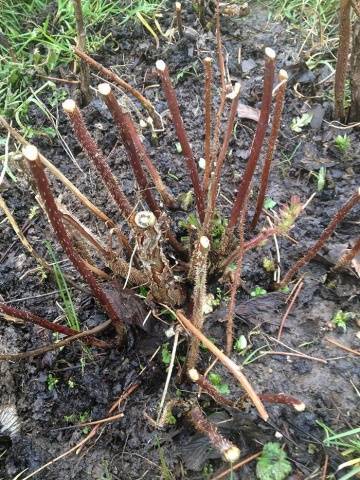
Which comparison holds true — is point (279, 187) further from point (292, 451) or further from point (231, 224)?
point (292, 451)

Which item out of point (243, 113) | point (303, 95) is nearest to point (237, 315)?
point (243, 113)

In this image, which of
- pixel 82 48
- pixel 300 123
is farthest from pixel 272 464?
pixel 82 48

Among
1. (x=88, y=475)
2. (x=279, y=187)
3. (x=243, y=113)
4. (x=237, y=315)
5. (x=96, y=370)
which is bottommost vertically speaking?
(x=88, y=475)

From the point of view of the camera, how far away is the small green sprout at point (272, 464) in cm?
142

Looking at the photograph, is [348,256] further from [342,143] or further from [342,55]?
[342,55]

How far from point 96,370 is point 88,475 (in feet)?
1.13

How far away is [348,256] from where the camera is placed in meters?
1.65

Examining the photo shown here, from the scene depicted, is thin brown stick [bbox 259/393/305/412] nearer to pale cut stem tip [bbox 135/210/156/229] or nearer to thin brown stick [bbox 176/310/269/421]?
thin brown stick [bbox 176/310/269/421]

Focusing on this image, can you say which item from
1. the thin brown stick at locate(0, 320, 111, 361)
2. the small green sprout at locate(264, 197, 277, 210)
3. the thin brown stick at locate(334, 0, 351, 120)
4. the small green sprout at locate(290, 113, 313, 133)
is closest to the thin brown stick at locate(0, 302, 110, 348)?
the thin brown stick at locate(0, 320, 111, 361)

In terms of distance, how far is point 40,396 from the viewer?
5.51ft

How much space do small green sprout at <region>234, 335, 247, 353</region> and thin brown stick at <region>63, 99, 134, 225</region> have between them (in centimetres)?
62

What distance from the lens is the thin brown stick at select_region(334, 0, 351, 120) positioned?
6.00 ft

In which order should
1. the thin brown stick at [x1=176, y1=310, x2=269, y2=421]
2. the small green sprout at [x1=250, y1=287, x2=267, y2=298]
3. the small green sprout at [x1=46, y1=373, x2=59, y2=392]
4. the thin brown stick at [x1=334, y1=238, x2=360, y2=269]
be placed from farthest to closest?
the small green sprout at [x1=250, y1=287, x2=267, y2=298] → the small green sprout at [x1=46, y1=373, x2=59, y2=392] → the thin brown stick at [x1=334, y1=238, x2=360, y2=269] → the thin brown stick at [x1=176, y1=310, x2=269, y2=421]

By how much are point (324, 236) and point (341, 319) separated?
0.36 meters
